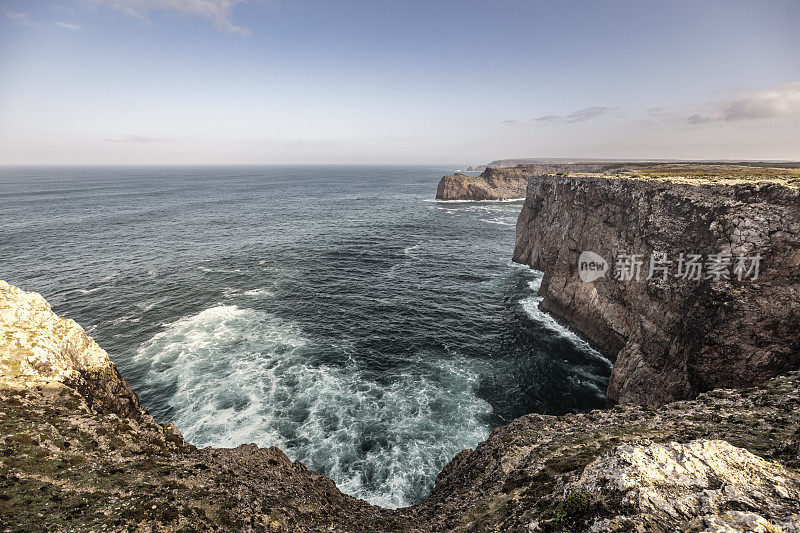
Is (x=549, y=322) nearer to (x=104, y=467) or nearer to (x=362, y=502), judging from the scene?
(x=362, y=502)

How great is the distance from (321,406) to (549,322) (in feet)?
121

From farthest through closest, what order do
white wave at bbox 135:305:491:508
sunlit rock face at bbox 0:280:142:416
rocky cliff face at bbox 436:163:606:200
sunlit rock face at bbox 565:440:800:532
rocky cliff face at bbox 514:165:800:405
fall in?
1. rocky cliff face at bbox 436:163:606:200
2. white wave at bbox 135:305:491:508
3. rocky cliff face at bbox 514:165:800:405
4. sunlit rock face at bbox 0:280:142:416
5. sunlit rock face at bbox 565:440:800:532

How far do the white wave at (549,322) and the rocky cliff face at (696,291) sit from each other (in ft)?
4.81

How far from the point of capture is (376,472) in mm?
27484

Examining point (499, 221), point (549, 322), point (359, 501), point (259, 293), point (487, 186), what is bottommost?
point (359, 501)

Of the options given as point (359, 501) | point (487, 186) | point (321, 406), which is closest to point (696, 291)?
point (359, 501)

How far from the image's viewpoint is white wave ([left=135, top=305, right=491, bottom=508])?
28281mm

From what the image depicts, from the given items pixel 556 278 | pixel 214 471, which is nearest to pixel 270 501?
pixel 214 471

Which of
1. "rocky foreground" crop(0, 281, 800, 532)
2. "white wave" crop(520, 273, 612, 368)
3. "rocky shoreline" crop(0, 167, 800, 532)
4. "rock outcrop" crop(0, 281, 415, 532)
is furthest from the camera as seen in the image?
"white wave" crop(520, 273, 612, 368)

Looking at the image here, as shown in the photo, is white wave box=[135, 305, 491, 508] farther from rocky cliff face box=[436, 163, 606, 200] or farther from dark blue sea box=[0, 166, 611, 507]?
rocky cliff face box=[436, 163, 606, 200]

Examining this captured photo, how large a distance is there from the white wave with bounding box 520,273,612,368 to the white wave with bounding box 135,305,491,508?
17054 millimetres

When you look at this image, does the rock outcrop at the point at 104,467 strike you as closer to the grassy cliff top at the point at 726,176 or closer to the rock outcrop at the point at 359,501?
the rock outcrop at the point at 359,501

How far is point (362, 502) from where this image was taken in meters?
22.4

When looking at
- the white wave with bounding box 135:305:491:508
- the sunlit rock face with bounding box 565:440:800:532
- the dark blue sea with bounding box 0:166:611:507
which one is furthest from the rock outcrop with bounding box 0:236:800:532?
the dark blue sea with bounding box 0:166:611:507
